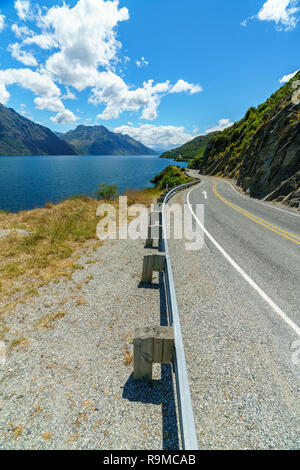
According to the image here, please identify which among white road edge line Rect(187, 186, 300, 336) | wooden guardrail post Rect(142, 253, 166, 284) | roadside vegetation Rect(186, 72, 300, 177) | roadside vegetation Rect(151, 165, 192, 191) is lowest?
white road edge line Rect(187, 186, 300, 336)

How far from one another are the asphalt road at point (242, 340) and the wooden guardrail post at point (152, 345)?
709 millimetres

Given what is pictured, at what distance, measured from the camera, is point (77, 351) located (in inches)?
130

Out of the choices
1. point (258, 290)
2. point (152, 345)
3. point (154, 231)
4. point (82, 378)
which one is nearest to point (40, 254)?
point (154, 231)

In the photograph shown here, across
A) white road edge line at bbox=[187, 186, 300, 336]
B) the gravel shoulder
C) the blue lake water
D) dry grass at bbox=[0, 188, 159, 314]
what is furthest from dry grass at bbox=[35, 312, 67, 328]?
the blue lake water

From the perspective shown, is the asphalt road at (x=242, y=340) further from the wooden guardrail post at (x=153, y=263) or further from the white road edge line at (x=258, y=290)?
the wooden guardrail post at (x=153, y=263)

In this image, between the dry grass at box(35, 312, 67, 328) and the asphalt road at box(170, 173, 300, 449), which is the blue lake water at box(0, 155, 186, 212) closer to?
the dry grass at box(35, 312, 67, 328)

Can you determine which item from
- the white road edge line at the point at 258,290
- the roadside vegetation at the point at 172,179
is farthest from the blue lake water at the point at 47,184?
the white road edge line at the point at 258,290

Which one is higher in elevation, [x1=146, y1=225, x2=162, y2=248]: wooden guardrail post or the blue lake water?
the blue lake water

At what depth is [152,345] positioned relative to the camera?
101 inches

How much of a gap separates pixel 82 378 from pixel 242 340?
2729 mm

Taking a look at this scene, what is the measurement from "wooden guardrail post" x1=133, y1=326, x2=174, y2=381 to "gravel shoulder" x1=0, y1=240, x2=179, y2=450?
46 cm

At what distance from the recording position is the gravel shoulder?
223 cm
